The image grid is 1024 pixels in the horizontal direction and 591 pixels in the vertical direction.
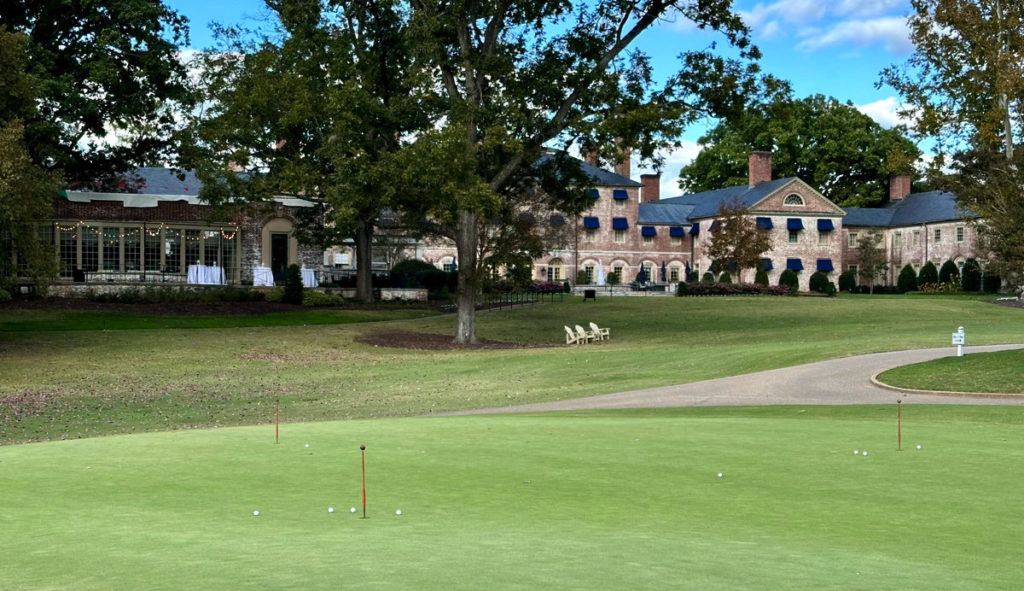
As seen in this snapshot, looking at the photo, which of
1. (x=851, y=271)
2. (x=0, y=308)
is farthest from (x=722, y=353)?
(x=851, y=271)

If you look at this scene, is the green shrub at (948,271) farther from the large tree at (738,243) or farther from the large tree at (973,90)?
the large tree at (973,90)

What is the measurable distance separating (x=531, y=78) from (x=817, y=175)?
2791 inches

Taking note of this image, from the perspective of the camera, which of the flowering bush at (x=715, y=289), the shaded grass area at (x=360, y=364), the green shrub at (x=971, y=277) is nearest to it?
the shaded grass area at (x=360, y=364)

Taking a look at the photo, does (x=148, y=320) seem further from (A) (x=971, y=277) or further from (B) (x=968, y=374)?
(A) (x=971, y=277)

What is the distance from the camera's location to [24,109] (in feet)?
114

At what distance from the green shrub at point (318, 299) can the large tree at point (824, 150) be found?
2347 inches

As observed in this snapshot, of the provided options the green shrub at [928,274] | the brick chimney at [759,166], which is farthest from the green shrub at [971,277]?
the brick chimney at [759,166]

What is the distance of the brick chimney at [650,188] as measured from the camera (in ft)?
335

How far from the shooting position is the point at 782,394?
22.7 m

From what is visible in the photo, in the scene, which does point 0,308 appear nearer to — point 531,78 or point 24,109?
point 24,109

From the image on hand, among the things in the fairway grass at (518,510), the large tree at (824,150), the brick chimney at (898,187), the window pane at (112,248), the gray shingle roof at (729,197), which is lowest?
the fairway grass at (518,510)

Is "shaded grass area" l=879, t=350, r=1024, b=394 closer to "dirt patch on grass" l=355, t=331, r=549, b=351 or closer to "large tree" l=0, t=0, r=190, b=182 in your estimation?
"dirt patch on grass" l=355, t=331, r=549, b=351

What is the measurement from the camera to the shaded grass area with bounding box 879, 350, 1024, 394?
23.0 metres

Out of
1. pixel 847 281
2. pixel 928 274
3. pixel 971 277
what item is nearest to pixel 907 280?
Result: pixel 928 274
